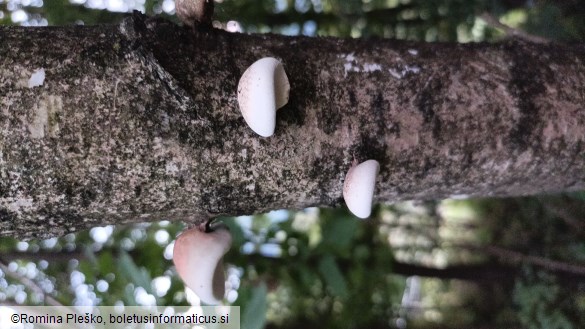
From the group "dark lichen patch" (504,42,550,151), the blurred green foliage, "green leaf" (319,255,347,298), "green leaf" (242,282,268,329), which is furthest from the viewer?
"green leaf" (319,255,347,298)

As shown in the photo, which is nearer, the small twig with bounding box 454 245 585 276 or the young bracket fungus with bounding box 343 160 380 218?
the young bracket fungus with bounding box 343 160 380 218

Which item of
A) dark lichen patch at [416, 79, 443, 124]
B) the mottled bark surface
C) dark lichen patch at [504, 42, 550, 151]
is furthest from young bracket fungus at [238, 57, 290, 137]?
dark lichen patch at [504, 42, 550, 151]

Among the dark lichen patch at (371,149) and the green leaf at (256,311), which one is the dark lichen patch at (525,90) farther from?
the green leaf at (256,311)

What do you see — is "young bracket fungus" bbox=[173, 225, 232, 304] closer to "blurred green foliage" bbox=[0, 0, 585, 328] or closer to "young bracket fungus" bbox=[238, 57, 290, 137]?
"young bracket fungus" bbox=[238, 57, 290, 137]

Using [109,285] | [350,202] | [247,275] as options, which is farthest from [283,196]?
[247,275]

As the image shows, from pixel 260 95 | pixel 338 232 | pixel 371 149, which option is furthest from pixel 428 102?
pixel 338 232

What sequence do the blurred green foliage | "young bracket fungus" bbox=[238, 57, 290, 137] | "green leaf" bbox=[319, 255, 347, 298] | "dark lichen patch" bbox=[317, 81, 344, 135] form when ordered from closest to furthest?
"young bracket fungus" bbox=[238, 57, 290, 137]
"dark lichen patch" bbox=[317, 81, 344, 135]
the blurred green foliage
"green leaf" bbox=[319, 255, 347, 298]

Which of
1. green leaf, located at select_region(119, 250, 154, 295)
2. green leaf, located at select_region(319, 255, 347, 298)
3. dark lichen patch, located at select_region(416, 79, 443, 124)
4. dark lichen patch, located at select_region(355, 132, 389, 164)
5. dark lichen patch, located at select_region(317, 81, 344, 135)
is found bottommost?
green leaf, located at select_region(319, 255, 347, 298)

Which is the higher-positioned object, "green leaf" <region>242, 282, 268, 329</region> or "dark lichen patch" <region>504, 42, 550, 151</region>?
"dark lichen patch" <region>504, 42, 550, 151</region>
